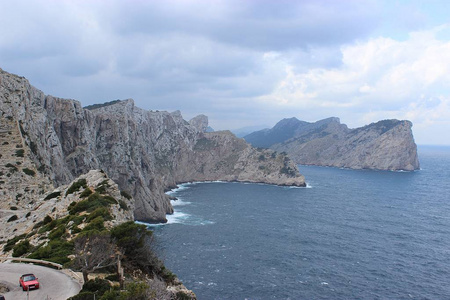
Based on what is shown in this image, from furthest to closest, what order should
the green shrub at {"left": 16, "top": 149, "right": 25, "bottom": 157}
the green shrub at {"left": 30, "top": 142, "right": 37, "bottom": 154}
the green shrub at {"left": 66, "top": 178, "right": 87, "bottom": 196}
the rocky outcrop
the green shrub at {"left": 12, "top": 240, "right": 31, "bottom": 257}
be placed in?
the green shrub at {"left": 30, "top": 142, "right": 37, "bottom": 154} → the green shrub at {"left": 16, "top": 149, "right": 25, "bottom": 157} → the green shrub at {"left": 66, "top": 178, "right": 87, "bottom": 196} → the rocky outcrop → the green shrub at {"left": 12, "top": 240, "right": 31, "bottom": 257}

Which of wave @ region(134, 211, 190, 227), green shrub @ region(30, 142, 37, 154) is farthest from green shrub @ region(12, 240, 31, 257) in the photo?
wave @ region(134, 211, 190, 227)

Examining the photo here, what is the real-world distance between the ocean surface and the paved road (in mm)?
32956

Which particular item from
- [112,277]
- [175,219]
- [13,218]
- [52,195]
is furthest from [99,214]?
[175,219]

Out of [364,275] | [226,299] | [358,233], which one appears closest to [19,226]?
[226,299]

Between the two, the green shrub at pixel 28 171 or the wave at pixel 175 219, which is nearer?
the green shrub at pixel 28 171

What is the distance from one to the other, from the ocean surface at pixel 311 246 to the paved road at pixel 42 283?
3296 centimetres

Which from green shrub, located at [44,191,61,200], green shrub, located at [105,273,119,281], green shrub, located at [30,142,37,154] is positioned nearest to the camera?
green shrub, located at [105,273,119,281]

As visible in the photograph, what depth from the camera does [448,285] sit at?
60.0m

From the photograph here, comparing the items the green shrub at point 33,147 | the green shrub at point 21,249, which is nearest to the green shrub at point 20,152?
the green shrub at point 33,147

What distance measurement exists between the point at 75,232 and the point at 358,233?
77216 mm

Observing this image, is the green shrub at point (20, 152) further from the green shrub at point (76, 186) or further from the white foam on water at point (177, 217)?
the white foam on water at point (177, 217)

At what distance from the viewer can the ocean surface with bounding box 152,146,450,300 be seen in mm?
58531

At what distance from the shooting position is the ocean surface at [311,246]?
58531 mm

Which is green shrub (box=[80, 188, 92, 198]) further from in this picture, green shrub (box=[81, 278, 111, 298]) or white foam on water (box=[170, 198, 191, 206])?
white foam on water (box=[170, 198, 191, 206])
